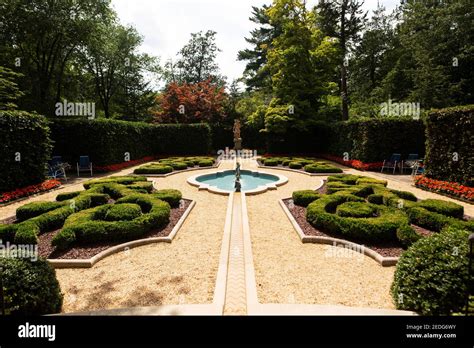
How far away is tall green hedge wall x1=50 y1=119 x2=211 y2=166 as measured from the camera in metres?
16.8

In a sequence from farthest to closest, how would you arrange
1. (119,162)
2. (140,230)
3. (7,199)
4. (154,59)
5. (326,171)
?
(154,59)
(119,162)
(326,171)
(7,199)
(140,230)

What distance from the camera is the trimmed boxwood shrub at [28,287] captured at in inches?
128

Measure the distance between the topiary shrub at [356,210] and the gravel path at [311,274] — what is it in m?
1.52

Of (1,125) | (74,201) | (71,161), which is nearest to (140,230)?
(74,201)

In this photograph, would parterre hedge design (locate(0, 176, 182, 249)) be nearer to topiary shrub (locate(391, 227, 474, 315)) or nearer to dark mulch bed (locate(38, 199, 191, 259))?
dark mulch bed (locate(38, 199, 191, 259))

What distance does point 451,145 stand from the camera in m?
10.8

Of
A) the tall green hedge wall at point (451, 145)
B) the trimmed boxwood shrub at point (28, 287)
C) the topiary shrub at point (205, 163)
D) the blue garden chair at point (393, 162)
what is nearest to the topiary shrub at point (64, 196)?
the trimmed boxwood shrub at point (28, 287)

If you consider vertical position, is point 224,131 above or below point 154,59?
below

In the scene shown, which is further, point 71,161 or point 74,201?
point 71,161

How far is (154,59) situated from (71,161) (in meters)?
27.9

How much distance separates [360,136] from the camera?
58.3ft

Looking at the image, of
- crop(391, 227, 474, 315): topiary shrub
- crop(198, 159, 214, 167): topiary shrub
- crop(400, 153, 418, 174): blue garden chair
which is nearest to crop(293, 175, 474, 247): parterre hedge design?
crop(391, 227, 474, 315): topiary shrub

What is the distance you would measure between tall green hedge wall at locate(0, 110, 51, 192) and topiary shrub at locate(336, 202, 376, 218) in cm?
1269
